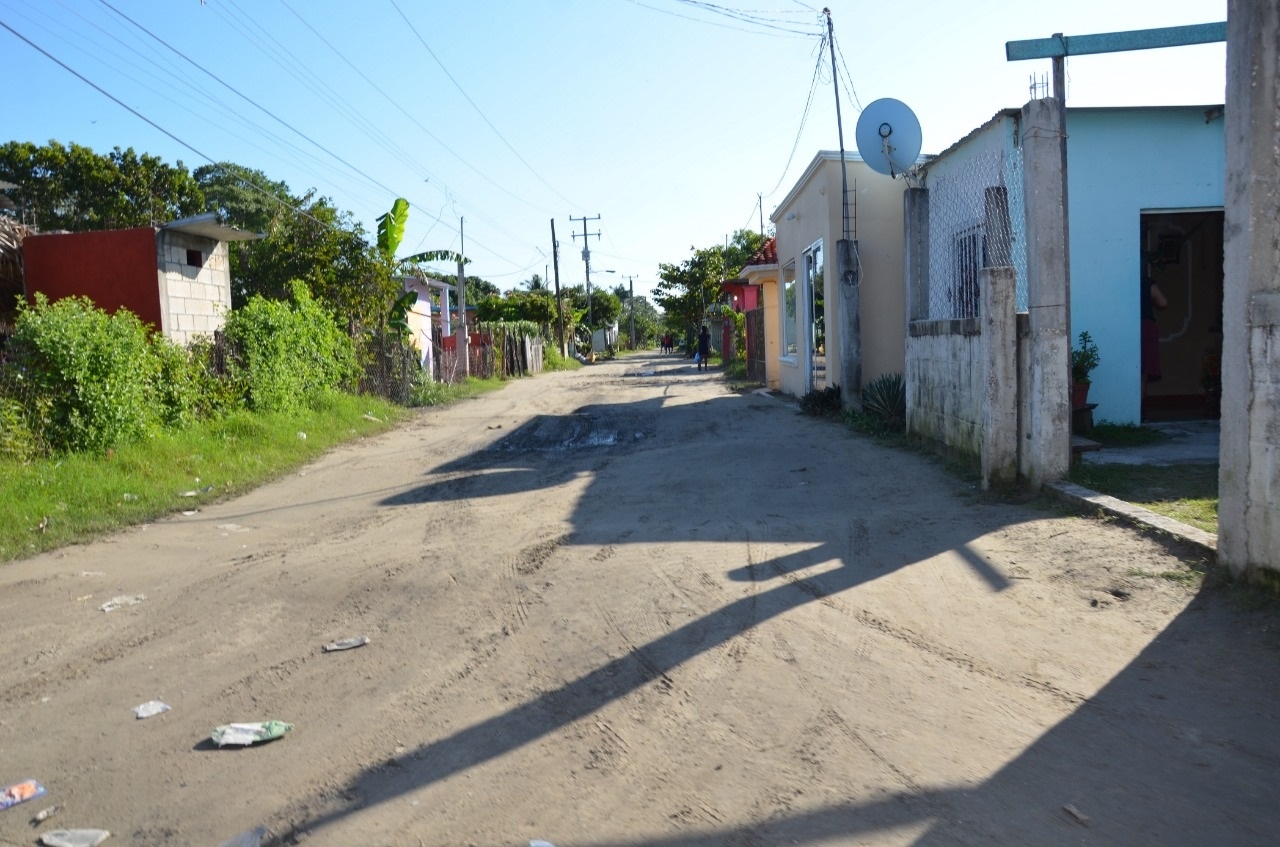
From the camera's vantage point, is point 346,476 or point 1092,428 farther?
point 346,476

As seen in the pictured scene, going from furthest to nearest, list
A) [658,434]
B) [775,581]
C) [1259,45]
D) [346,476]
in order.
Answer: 1. [658,434]
2. [346,476]
3. [775,581]
4. [1259,45]

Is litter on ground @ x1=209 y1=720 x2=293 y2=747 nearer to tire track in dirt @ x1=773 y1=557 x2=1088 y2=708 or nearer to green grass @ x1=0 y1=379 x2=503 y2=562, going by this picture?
tire track in dirt @ x1=773 y1=557 x2=1088 y2=708

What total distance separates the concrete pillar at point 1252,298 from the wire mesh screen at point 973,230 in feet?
11.1

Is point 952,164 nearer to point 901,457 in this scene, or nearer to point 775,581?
point 901,457

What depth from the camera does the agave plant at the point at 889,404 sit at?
40.9 feet

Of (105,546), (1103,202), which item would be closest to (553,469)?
(105,546)

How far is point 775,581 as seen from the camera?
20.5 feet

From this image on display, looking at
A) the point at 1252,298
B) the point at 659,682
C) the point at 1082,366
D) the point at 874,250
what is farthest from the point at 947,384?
the point at 659,682

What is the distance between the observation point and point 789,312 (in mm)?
21047

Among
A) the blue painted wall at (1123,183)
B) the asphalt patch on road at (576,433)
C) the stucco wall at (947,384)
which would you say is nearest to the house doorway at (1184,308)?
the blue painted wall at (1123,183)

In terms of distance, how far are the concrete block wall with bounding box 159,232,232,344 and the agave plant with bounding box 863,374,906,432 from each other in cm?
983

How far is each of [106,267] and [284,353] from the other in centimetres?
292

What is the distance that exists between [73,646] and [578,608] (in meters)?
3.00

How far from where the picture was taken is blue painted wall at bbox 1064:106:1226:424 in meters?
10.9
